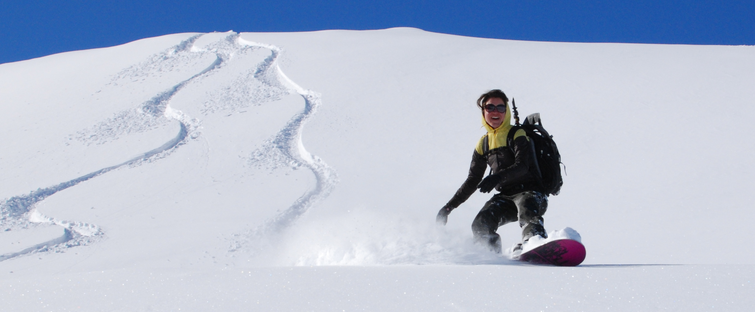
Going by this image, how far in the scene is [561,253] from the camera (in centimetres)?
243

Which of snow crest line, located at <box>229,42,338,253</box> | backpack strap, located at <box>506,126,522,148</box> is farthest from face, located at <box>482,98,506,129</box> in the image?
snow crest line, located at <box>229,42,338,253</box>

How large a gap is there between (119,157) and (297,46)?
10.1m

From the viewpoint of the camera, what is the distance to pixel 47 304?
1788mm

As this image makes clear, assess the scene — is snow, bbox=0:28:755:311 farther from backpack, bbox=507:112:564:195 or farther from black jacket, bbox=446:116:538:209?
backpack, bbox=507:112:564:195

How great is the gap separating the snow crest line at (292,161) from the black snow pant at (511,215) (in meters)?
2.89

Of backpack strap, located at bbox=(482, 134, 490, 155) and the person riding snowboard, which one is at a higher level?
backpack strap, located at bbox=(482, 134, 490, 155)

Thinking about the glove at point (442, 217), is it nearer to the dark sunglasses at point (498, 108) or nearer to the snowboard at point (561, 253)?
the dark sunglasses at point (498, 108)

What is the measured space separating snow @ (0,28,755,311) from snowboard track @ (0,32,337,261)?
5 centimetres

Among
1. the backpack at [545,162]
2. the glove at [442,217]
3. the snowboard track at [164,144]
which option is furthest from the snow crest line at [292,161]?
the backpack at [545,162]

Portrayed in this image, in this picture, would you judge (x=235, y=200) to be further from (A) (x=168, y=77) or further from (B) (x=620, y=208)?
(A) (x=168, y=77)

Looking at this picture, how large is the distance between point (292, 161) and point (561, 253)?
6.21m

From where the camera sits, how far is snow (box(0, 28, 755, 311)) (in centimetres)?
175

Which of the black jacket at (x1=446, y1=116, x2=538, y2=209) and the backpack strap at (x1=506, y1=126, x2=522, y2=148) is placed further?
the backpack strap at (x1=506, y1=126, x2=522, y2=148)

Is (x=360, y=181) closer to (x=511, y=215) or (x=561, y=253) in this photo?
(x=511, y=215)
